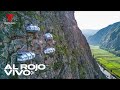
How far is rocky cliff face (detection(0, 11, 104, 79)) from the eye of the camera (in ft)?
36.8

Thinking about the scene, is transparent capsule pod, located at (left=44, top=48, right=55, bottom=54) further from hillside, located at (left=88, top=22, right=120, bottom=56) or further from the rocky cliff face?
hillside, located at (left=88, top=22, right=120, bottom=56)

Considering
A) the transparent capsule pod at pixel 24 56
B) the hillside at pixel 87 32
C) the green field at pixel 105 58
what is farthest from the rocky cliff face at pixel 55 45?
the hillside at pixel 87 32

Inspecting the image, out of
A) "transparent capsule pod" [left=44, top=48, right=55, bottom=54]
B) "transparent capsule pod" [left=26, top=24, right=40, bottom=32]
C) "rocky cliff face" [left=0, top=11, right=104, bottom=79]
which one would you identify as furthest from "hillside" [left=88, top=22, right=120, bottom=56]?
"transparent capsule pod" [left=26, top=24, right=40, bottom=32]

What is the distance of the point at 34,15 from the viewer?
11617 millimetres

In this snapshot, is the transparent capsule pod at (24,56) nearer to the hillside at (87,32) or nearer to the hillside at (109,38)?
the hillside at (87,32)

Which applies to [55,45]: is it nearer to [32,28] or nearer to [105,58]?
[32,28]

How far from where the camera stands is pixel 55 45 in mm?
11852

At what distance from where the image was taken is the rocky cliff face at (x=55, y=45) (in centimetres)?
1121

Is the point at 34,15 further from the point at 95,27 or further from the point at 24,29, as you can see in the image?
the point at 95,27

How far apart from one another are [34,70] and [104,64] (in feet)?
9.10

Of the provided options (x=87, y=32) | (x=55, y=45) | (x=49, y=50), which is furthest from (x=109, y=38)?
(x=49, y=50)
